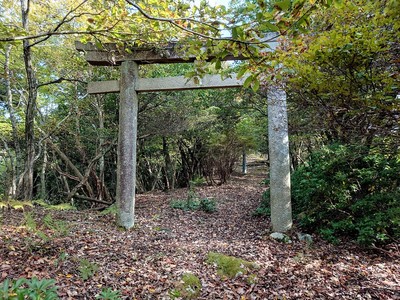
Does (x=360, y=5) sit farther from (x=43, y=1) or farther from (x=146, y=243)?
(x=43, y=1)

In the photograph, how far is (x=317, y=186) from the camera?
15.4 feet

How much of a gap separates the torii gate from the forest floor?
48 cm

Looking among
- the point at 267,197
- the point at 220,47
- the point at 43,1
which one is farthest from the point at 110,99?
the point at 220,47

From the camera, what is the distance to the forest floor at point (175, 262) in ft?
8.75

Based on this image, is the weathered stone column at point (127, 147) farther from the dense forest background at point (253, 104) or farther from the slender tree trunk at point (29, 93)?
the slender tree trunk at point (29, 93)

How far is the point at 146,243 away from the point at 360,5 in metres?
3.92

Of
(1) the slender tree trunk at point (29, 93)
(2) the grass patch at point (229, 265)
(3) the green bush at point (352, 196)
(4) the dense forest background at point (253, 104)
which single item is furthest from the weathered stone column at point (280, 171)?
(1) the slender tree trunk at point (29, 93)

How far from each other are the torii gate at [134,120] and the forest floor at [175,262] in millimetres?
478

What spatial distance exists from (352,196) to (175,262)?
329cm

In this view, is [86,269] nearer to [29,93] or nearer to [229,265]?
[229,265]

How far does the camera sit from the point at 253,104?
317 inches

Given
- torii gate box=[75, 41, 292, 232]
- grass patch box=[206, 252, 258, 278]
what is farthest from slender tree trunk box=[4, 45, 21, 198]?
grass patch box=[206, 252, 258, 278]

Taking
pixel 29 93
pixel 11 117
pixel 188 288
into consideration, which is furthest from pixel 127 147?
pixel 11 117

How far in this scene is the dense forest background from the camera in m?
2.06
